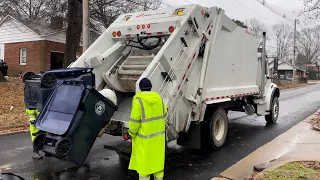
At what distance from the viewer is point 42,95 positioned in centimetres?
471

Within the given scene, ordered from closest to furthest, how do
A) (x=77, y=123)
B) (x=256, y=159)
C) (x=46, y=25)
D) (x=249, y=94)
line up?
(x=77, y=123), (x=256, y=159), (x=249, y=94), (x=46, y=25)

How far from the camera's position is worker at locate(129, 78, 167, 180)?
3932mm

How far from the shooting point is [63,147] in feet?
13.2

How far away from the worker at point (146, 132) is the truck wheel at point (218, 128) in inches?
104

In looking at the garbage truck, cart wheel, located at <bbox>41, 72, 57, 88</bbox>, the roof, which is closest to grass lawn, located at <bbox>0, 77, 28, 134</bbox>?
the garbage truck

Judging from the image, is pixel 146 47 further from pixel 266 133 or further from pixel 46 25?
pixel 46 25

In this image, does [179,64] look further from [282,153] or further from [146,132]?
[282,153]

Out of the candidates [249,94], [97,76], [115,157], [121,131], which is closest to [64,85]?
[121,131]

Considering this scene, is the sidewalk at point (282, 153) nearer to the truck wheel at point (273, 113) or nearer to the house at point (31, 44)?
the truck wheel at point (273, 113)

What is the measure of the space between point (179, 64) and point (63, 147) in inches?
97.8

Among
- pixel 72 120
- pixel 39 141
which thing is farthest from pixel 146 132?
pixel 39 141

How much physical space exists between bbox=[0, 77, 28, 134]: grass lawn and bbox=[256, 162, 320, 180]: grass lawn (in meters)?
6.66

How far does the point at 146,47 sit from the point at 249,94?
126 inches

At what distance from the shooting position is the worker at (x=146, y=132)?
3.93 m
